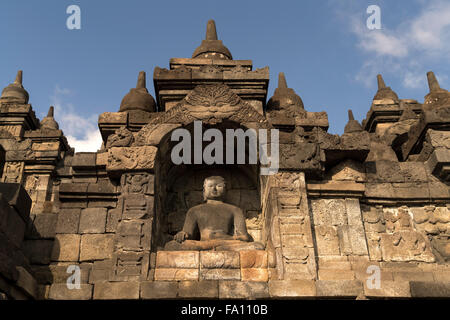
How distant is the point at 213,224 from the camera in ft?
29.0

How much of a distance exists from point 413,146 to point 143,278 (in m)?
6.11

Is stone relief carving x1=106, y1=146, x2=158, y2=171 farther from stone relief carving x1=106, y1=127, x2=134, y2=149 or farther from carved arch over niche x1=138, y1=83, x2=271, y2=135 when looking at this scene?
carved arch over niche x1=138, y1=83, x2=271, y2=135

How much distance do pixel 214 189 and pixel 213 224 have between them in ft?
2.53

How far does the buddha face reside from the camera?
9.29 meters

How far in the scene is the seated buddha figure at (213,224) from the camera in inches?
322

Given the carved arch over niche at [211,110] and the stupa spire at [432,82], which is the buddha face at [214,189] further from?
the stupa spire at [432,82]

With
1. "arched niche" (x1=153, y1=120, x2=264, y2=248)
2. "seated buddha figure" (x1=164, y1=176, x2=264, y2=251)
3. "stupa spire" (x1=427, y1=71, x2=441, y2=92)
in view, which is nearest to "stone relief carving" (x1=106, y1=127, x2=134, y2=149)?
"arched niche" (x1=153, y1=120, x2=264, y2=248)

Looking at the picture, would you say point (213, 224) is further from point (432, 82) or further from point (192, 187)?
point (432, 82)

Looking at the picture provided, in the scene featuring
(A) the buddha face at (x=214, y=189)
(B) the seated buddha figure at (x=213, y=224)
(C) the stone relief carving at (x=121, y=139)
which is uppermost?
(C) the stone relief carving at (x=121, y=139)

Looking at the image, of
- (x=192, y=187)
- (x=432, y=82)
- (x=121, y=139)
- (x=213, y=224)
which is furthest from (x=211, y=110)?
(x=432, y=82)

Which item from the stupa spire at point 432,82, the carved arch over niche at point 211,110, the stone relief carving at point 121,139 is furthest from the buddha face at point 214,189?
the stupa spire at point 432,82

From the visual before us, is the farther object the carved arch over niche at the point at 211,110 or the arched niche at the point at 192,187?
the arched niche at the point at 192,187
